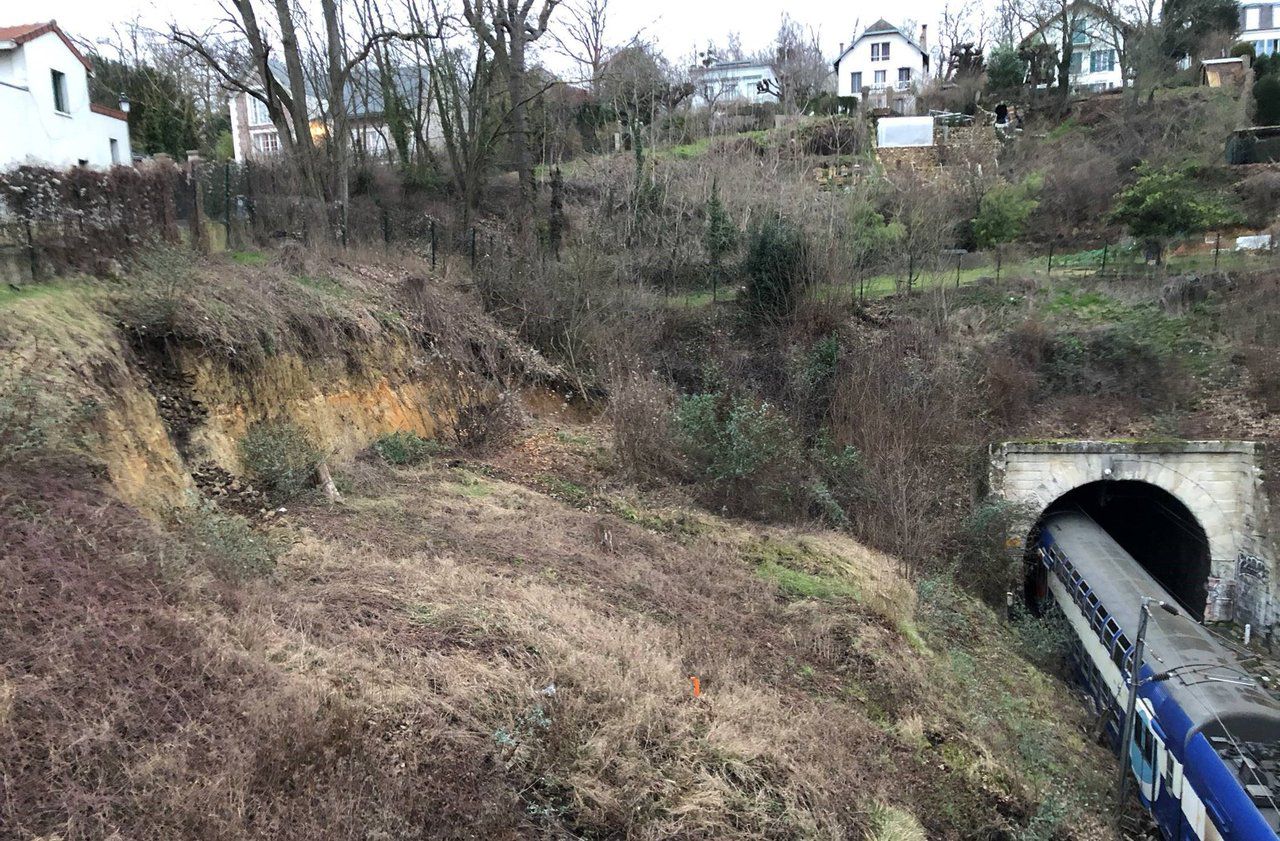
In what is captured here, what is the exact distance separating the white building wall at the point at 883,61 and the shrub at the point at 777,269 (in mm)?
30923

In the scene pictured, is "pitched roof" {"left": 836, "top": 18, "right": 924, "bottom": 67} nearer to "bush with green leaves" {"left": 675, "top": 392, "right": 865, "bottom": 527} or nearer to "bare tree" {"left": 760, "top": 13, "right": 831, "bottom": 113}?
"bare tree" {"left": 760, "top": 13, "right": 831, "bottom": 113}

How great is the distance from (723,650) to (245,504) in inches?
227

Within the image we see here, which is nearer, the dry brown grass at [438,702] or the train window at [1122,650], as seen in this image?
the dry brown grass at [438,702]

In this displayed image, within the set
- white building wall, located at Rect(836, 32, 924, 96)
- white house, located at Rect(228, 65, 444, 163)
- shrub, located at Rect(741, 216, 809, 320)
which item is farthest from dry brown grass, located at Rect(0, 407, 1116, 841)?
white building wall, located at Rect(836, 32, 924, 96)

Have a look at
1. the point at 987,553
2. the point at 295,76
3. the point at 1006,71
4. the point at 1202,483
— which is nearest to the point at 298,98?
the point at 295,76

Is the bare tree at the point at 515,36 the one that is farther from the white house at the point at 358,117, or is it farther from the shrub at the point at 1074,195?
the shrub at the point at 1074,195

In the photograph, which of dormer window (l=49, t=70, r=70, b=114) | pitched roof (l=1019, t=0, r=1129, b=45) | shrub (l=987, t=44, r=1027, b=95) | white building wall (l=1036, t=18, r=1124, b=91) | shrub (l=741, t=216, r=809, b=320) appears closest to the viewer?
shrub (l=741, t=216, r=809, b=320)

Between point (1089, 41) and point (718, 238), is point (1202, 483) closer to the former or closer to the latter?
point (718, 238)

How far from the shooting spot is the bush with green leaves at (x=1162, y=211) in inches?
770

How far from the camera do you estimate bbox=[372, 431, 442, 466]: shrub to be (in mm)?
12289

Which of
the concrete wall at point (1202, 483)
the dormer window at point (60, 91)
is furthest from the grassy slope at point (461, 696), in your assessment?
the dormer window at point (60, 91)

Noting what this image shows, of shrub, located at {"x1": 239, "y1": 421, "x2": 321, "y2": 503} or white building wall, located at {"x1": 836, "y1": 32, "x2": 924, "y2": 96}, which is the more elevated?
white building wall, located at {"x1": 836, "y1": 32, "x2": 924, "y2": 96}

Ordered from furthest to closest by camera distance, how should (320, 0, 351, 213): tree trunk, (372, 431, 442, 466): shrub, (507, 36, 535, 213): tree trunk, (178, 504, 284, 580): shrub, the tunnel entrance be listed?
1. (507, 36, 535, 213): tree trunk
2. (320, 0, 351, 213): tree trunk
3. the tunnel entrance
4. (372, 431, 442, 466): shrub
5. (178, 504, 284, 580): shrub

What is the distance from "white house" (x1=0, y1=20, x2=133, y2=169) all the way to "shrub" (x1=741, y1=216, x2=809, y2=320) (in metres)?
16.3
